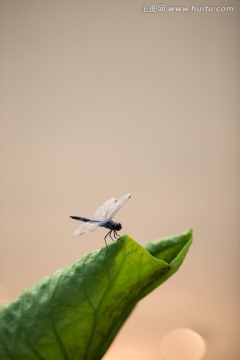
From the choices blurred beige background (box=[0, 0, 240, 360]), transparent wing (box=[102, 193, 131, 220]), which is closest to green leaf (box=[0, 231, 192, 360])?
transparent wing (box=[102, 193, 131, 220])

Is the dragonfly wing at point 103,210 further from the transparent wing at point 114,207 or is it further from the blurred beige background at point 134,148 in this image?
the blurred beige background at point 134,148

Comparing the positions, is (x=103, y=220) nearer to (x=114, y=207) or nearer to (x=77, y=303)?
(x=114, y=207)

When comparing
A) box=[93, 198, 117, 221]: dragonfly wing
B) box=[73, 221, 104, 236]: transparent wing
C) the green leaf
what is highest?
box=[93, 198, 117, 221]: dragonfly wing

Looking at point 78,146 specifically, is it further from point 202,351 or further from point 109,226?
point 109,226

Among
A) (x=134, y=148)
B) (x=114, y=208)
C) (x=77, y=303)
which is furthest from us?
(x=134, y=148)

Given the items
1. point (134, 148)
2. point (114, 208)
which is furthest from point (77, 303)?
point (134, 148)

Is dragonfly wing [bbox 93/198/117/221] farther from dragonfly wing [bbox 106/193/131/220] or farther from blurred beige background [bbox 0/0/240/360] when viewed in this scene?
blurred beige background [bbox 0/0/240/360]

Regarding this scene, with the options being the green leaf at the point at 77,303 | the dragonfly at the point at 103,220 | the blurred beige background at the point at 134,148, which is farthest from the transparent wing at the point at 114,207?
the blurred beige background at the point at 134,148
